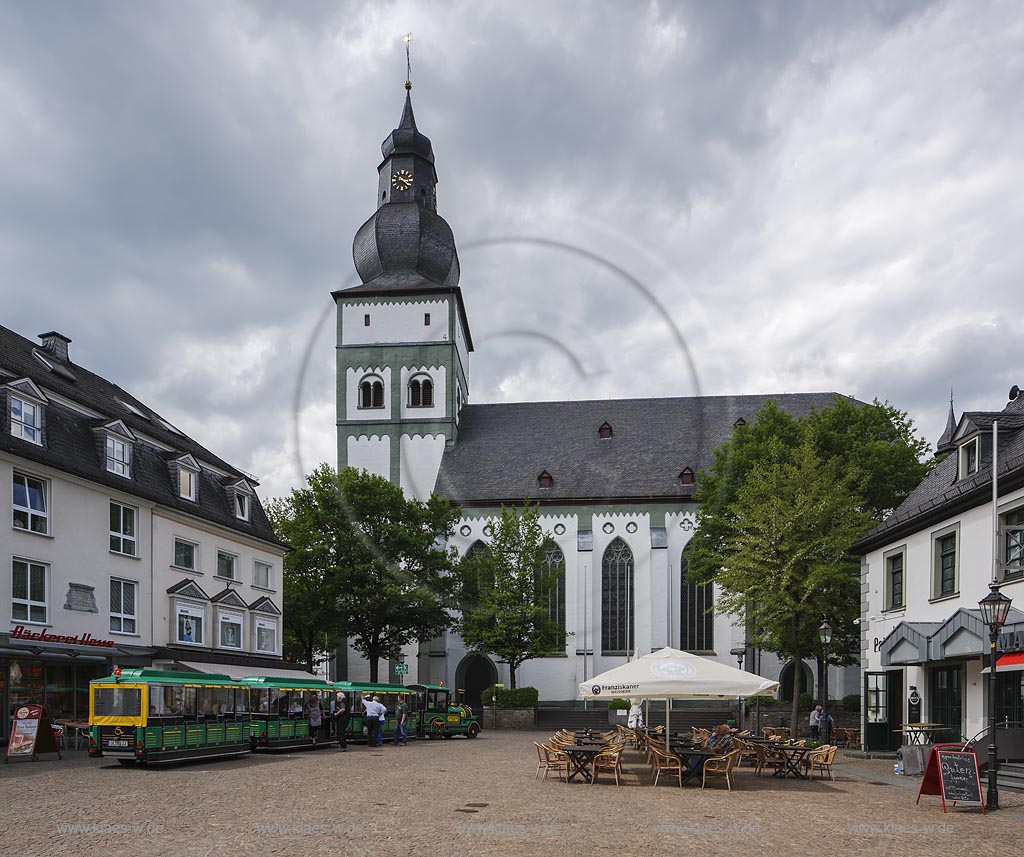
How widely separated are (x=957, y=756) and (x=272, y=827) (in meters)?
10.7

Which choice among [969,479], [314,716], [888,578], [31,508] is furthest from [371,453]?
[969,479]

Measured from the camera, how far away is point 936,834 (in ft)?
45.6

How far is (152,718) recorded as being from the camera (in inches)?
894

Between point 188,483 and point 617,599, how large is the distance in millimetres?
28763

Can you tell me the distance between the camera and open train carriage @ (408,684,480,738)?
37062mm

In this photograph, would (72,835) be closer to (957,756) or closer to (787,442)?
(957,756)

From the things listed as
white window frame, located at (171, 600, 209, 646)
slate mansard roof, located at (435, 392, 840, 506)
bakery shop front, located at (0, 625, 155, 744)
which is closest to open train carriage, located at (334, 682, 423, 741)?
white window frame, located at (171, 600, 209, 646)

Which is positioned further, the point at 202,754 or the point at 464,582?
the point at 464,582

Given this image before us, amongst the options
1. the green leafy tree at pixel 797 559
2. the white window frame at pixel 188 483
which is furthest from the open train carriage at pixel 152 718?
the green leafy tree at pixel 797 559

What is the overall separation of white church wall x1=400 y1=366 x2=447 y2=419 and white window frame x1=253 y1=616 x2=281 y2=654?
21.7 m

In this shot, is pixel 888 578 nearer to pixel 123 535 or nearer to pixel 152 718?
pixel 152 718

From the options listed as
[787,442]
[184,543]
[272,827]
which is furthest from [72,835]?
[787,442]

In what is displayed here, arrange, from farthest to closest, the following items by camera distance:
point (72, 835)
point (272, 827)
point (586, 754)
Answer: point (586, 754) → point (272, 827) → point (72, 835)

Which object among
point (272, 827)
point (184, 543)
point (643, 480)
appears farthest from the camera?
point (643, 480)
